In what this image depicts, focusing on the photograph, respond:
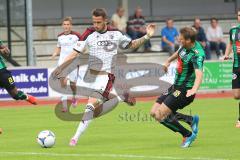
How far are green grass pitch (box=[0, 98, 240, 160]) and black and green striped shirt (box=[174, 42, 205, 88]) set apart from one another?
106 centimetres

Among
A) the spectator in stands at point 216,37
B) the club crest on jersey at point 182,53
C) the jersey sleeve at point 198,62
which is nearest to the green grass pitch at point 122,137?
the jersey sleeve at point 198,62

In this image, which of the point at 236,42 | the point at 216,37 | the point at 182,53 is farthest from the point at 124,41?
the point at 216,37

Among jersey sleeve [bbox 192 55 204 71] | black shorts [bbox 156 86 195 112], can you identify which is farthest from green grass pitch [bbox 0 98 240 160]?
jersey sleeve [bbox 192 55 204 71]

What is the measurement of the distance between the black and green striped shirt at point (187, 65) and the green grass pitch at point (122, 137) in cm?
106

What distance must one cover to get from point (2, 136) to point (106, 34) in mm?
3045

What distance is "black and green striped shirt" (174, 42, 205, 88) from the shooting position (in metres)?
13.0

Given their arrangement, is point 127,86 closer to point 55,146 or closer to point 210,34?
point 210,34

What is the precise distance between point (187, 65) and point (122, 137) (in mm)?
2549

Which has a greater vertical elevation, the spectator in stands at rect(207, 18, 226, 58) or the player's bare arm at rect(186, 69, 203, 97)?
the player's bare arm at rect(186, 69, 203, 97)

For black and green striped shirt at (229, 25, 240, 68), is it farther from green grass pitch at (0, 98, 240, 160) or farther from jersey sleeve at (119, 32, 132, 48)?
jersey sleeve at (119, 32, 132, 48)

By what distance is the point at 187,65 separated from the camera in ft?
43.0

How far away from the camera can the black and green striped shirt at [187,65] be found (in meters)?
13.0

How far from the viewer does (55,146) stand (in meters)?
13.6

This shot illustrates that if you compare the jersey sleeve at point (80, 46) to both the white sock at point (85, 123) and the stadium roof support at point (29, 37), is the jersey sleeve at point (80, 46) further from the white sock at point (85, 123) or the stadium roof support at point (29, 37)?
the stadium roof support at point (29, 37)
